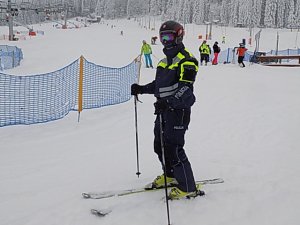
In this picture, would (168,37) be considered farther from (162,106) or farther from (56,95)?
(56,95)

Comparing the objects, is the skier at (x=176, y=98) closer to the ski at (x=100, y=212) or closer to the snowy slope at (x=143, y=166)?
the snowy slope at (x=143, y=166)

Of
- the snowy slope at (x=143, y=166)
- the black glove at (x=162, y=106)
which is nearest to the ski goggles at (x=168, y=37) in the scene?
the black glove at (x=162, y=106)

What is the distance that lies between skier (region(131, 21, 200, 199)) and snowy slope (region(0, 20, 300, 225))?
425 mm

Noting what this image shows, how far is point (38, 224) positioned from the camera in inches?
148

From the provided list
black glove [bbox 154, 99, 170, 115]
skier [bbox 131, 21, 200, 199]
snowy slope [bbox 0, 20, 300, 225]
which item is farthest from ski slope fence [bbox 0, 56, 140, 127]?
black glove [bbox 154, 99, 170, 115]

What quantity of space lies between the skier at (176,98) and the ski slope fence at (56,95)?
4.73 m

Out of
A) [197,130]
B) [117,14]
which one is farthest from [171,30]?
[117,14]

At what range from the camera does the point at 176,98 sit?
146 inches

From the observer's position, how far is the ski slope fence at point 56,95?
800 centimetres

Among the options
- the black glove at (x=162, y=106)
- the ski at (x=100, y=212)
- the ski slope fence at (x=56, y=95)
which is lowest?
the ski at (x=100, y=212)

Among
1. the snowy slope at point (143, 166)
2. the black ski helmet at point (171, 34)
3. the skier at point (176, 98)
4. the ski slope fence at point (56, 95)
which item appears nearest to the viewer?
the skier at point (176, 98)

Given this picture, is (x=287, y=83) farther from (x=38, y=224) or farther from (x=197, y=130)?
(x=38, y=224)

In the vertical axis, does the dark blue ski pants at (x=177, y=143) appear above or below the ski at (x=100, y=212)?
above

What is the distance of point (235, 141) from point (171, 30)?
3833mm
